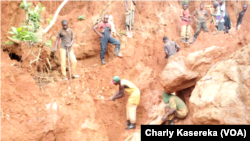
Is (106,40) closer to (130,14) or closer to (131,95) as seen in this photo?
(130,14)

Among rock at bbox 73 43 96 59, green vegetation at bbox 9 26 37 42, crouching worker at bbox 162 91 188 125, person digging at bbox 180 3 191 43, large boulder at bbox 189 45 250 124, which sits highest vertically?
person digging at bbox 180 3 191 43

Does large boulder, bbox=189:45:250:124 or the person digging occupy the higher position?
the person digging

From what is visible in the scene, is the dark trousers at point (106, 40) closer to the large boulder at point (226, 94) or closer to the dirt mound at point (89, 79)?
the dirt mound at point (89, 79)

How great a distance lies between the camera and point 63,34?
6035mm

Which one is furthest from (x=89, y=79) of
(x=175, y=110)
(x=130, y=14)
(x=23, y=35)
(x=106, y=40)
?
(x=130, y=14)

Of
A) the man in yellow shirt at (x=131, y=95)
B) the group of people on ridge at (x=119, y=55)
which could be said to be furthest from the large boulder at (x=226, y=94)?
the man in yellow shirt at (x=131, y=95)

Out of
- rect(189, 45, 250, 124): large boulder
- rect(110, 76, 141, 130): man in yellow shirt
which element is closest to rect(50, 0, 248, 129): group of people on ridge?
rect(110, 76, 141, 130): man in yellow shirt

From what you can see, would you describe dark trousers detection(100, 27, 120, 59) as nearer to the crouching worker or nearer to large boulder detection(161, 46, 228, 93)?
large boulder detection(161, 46, 228, 93)

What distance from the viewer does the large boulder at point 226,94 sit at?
3.13 meters

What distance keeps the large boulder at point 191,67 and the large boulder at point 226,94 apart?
2.85 ft

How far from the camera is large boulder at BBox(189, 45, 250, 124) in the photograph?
10.3 ft

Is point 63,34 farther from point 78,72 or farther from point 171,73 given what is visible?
point 171,73

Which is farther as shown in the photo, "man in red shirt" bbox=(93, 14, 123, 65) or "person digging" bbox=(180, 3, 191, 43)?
"person digging" bbox=(180, 3, 191, 43)

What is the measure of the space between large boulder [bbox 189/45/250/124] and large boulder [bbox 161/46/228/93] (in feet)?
2.85
